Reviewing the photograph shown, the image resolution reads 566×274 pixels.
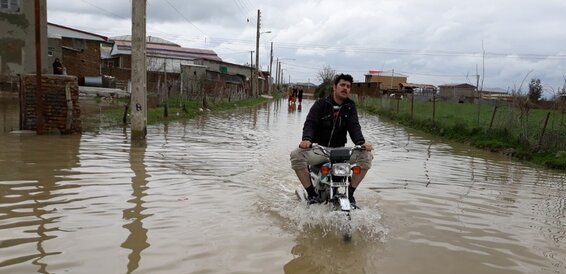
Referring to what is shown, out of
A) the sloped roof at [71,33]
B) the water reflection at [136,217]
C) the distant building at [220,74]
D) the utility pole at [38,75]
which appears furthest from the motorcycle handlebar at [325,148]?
the sloped roof at [71,33]

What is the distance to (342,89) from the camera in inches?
224

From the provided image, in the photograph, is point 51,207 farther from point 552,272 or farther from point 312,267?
point 552,272

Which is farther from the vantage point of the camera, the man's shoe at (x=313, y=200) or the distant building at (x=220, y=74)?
the distant building at (x=220, y=74)

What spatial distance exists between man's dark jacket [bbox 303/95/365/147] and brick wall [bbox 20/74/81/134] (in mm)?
8787

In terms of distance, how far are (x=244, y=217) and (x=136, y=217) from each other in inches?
51.0

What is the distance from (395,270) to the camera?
4.52 meters

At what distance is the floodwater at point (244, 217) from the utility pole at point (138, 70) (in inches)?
55.5

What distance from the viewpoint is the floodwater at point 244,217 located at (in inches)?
180

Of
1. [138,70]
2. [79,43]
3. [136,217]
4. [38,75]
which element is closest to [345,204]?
[136,217]

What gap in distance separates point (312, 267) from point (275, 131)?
13.8m

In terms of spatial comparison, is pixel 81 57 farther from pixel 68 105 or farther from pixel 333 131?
pixel 333 131

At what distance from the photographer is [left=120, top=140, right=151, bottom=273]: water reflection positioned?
4512 mm

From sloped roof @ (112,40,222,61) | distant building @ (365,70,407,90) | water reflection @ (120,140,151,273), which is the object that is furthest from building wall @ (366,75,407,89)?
water reflection @ (120,140,151,273)

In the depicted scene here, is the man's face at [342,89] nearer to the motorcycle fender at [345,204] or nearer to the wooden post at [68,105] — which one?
the motorcycle fender at [345,204]
